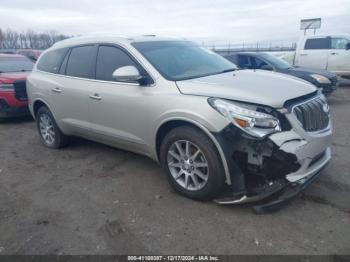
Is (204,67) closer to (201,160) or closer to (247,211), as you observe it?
(201,160)

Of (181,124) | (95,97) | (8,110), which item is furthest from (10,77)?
(181,124)

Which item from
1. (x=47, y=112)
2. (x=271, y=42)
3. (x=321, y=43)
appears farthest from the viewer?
(x=271, y=42)

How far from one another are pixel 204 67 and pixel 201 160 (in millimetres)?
1451

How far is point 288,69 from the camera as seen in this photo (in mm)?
8789

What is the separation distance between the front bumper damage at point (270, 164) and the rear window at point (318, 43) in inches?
415

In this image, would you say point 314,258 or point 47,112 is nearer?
point 314,258

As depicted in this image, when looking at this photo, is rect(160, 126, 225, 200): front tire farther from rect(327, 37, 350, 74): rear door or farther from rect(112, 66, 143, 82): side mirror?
rect(327, 37, 350, 74): rear door

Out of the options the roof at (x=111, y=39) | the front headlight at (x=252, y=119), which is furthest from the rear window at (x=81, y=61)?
the front headlight at (x=252, y=119)

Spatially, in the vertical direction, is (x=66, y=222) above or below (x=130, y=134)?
below

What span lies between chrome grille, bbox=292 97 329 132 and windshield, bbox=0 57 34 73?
733 centimetres

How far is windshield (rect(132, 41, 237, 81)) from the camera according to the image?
380 centimetres

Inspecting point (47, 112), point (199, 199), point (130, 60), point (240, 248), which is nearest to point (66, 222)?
point (199, 199)

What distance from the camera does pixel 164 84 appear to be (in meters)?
3.55

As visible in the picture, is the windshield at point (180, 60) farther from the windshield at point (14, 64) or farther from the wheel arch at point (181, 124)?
the windshield at point (14, 64)
